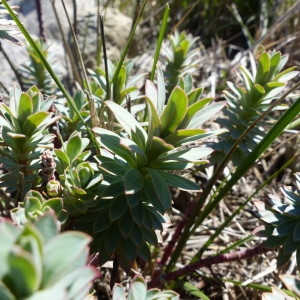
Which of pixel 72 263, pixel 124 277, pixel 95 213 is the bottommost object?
pixel 124 277

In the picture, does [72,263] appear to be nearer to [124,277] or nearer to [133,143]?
[133,143]

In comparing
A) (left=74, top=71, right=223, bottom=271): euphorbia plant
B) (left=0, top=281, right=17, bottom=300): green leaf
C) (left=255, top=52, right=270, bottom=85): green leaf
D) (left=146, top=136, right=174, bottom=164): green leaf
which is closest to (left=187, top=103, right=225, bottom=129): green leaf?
(left=74, top=71, right=223, bottom=271): euphorbia plant

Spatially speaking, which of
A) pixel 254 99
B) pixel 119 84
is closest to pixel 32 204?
pixel 119 84

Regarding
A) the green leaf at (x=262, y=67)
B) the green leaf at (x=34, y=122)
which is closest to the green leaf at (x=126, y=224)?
the green leaf at (x=34, y=122)

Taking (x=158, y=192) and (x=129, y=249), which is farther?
(x=129, y=249)

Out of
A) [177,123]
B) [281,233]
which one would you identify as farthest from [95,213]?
[281,233]

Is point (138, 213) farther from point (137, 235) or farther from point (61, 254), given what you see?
point (61, 254)

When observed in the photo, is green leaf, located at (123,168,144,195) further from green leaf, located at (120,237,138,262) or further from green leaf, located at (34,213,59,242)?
green leaf, located at (34,213,59,242)

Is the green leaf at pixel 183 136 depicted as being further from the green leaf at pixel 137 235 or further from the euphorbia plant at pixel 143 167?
the green leaf at pixel 137 235

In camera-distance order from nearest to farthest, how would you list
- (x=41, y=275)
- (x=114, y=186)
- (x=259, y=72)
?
(x=41, y=275), (x=114, y=186), (x=259, y=72)
